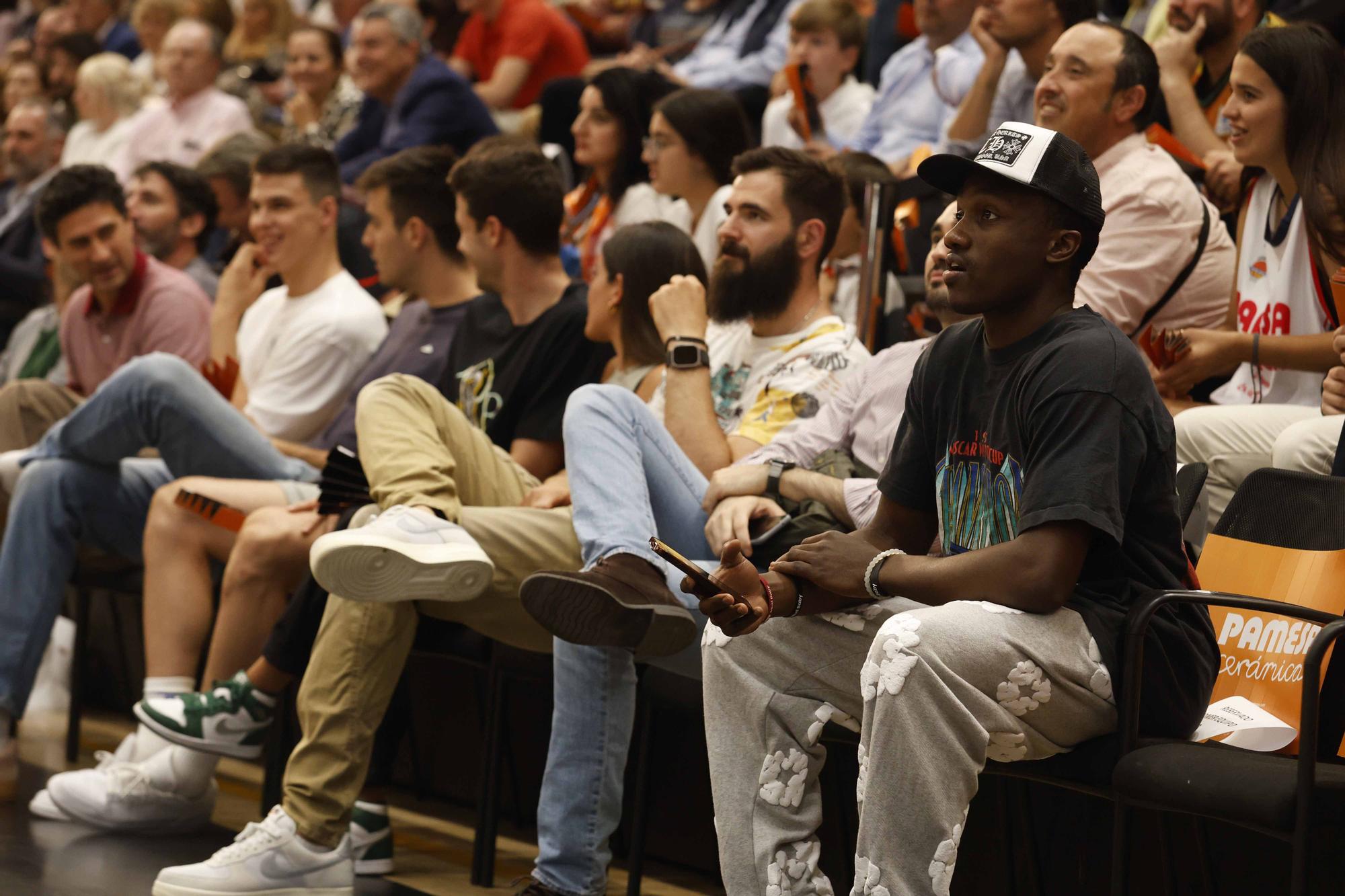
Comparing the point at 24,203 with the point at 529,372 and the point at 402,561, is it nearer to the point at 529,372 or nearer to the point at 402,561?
the point at 529,372

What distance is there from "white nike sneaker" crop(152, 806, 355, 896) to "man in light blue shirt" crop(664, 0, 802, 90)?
427 cm

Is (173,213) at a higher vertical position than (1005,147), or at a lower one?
lower

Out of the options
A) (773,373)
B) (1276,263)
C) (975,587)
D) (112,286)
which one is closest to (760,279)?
(773,373)

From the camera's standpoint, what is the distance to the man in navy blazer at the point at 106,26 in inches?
398

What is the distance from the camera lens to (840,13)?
6027 millimetres

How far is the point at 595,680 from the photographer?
9.78 feet

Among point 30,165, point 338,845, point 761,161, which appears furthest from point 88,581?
point 30,165

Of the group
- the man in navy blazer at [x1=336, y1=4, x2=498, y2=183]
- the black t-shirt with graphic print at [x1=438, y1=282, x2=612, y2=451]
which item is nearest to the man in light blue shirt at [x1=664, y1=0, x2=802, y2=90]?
the man in navy blazer at [x1=336, y1=4, x2=498, y2=183]

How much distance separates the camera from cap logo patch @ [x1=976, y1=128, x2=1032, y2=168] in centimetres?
234

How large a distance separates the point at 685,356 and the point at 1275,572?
4.40ft

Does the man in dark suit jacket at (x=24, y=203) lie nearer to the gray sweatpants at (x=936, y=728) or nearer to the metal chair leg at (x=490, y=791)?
the metal chair leg at (x=490, y=791)

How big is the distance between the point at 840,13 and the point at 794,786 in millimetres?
4154

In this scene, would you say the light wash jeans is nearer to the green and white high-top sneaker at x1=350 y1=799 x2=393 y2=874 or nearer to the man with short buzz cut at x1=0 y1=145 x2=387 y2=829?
the man with short buzz cut at x1=0 y1=145 x2=387 y2=829

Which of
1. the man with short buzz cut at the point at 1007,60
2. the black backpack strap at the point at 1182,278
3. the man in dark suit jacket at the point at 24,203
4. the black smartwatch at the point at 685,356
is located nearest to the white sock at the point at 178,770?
the black smartwatch at the point at 685,356
